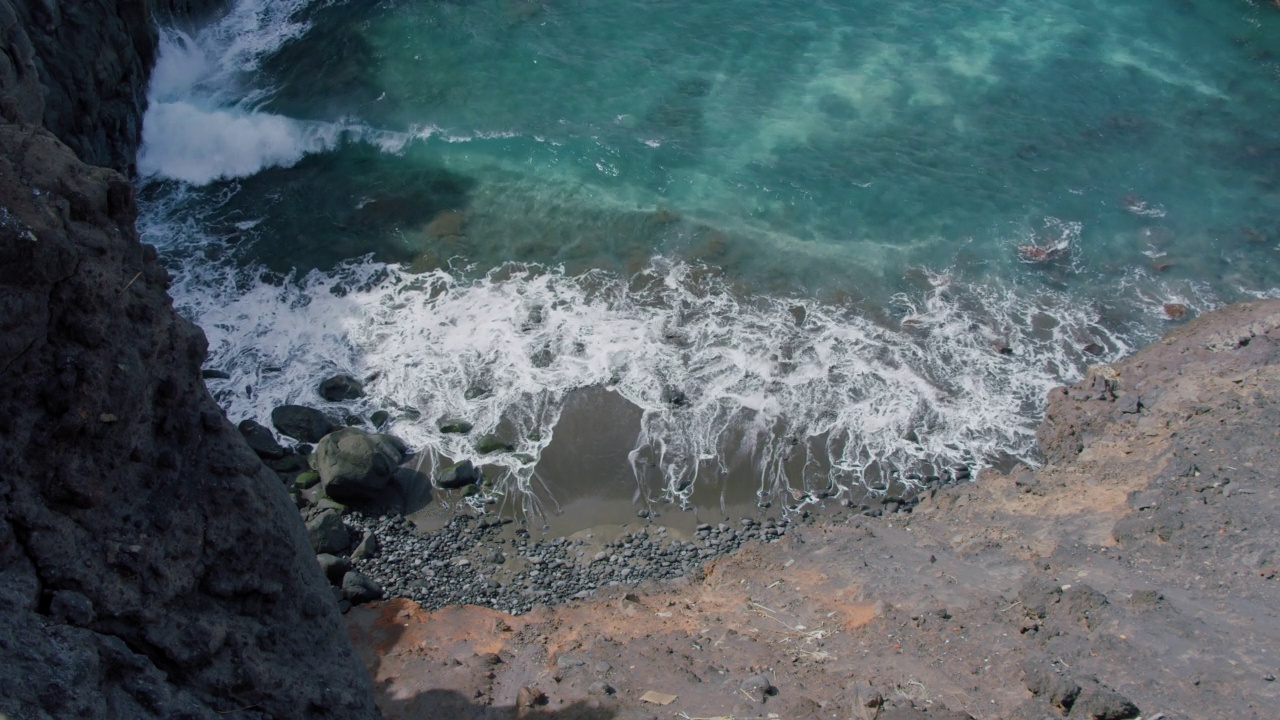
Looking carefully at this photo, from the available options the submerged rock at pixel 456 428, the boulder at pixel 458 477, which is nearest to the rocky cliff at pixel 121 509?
the boulder at pixel 458 477

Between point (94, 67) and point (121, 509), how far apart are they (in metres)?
18.2

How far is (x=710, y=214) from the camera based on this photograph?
2489cm

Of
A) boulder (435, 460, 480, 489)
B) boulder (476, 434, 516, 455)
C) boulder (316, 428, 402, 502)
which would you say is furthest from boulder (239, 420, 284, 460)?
boulder (476, 434, 516, 455)

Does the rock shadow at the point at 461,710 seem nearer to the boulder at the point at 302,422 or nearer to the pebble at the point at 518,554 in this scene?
the pebble at the point at 518,554

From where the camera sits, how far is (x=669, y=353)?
21234 mm

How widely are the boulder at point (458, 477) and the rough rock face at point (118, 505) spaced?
23.8 ft

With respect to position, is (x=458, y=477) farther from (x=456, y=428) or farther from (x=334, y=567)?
(x=334, y=567)

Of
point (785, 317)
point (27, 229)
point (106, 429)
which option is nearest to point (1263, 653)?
point (785, 317)

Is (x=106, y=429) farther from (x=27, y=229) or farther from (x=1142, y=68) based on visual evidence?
(x=1142, y=68)

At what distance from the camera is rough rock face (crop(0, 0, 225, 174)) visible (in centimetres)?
2155

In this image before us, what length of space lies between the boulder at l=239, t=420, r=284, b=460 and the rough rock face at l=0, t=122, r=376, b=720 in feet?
27.4

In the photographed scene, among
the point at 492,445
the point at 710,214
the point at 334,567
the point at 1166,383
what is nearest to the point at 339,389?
the point at 492,445

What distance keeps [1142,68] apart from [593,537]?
2253cm

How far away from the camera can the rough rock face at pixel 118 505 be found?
28.1 ft
